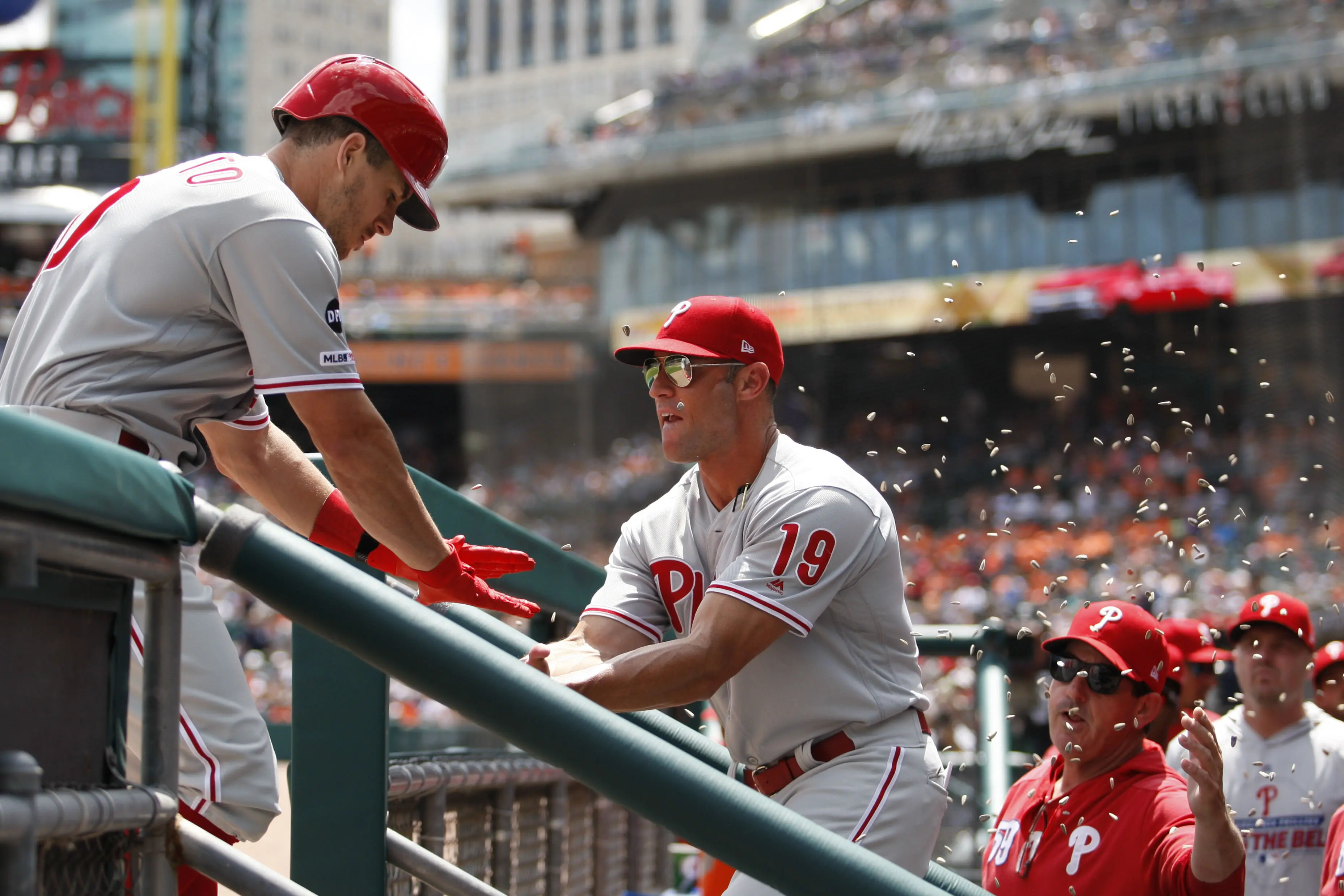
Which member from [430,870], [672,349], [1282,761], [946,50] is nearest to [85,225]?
[672,349]

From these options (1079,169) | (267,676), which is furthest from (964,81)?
(267,676)

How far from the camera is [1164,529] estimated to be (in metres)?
18.9

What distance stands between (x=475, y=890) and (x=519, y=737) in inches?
32.3

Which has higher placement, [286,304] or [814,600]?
[286,304]

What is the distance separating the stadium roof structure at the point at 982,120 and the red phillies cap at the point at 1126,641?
23942 mm

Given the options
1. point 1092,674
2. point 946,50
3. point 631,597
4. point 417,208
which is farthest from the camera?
point 946,50

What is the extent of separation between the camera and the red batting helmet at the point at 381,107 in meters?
2.29

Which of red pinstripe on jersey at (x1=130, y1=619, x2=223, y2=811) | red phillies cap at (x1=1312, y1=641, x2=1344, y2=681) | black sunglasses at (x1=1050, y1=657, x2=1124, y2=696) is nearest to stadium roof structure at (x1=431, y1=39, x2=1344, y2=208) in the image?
red phillies cap at (x1=1312, y1=641, x2=1344, y2=681)

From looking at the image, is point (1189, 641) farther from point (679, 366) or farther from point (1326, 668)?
point (679, 366)

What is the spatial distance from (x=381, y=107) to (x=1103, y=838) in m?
2.05

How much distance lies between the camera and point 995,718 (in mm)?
4160

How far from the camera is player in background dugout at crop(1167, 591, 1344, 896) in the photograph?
4180mm

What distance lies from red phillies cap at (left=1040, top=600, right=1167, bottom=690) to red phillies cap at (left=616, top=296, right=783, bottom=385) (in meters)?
1.12

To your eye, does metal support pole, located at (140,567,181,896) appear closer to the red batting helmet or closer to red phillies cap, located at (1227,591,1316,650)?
the red batting helmet
